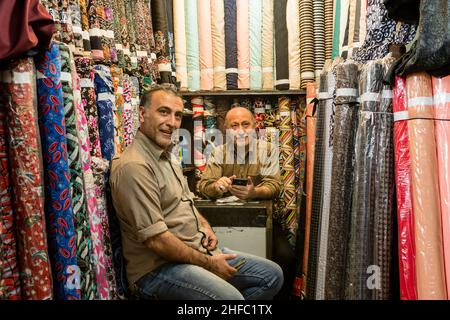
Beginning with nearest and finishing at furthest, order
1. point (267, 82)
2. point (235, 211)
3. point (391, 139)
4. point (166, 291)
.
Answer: point (391, 139), point (166, 291), point (235, 211), point (267, 82)

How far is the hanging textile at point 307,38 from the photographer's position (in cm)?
267

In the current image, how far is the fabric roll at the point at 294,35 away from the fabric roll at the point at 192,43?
0.64m

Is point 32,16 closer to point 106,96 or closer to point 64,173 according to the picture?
point 64,173

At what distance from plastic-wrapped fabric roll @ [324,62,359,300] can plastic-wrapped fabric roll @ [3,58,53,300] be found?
3.48ft

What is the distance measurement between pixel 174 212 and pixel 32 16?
915 mm

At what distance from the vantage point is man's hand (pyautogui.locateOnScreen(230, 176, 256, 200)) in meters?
2.49

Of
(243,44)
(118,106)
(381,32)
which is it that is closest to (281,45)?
(243,44)

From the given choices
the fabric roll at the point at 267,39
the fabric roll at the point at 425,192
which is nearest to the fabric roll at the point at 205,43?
the fabric roll at the point at 267,39

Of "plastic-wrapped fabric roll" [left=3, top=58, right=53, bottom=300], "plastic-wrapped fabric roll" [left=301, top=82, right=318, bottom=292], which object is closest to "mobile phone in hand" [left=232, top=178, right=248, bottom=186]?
"plastic-wrapped fabric roll" [left=301, top=82, right=318, bottom=292]

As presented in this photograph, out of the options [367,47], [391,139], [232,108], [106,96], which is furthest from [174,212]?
[232,108]

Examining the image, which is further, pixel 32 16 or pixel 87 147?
pixel 87 147

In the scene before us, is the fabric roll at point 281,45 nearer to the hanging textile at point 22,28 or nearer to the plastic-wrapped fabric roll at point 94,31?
the plastic-wrapped fabric roll at point 94,31

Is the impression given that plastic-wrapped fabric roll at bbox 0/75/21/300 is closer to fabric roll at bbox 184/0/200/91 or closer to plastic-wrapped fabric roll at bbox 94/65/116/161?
plastic-wrapped fabric roll at bbox 94/65/116/161

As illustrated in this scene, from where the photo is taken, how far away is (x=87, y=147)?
1.18 m
